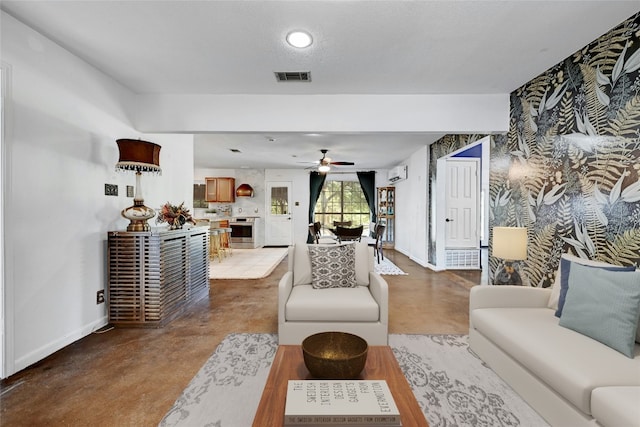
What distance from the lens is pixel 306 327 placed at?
2350mm

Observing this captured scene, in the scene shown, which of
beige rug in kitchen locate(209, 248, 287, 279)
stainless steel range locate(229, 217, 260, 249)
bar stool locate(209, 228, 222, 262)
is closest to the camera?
beige rug in kitchen locate(209, 248, 287, 279)

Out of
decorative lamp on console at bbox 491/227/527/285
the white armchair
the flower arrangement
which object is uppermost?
the flower arrangement

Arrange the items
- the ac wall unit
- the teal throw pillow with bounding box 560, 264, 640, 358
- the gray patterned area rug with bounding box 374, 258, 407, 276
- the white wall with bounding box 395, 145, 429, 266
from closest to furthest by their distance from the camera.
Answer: the teal throw pillow with bounding box 560, 264, 640, 358 → the gray patterned area rug with bounding box 374, 258, 407, 276 → the white wall with bounding box 395, 145, 429, 266 → the ac wall unit

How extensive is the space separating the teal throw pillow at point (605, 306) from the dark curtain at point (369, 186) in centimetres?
719

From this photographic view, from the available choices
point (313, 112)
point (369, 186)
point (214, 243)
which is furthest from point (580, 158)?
point (369, 186)

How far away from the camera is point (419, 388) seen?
189 cm

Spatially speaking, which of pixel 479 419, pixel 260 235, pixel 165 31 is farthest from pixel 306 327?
pixel 260 235

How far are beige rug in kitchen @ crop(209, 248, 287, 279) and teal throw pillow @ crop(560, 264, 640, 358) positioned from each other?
4.15 m

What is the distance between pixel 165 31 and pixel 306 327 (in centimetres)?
255

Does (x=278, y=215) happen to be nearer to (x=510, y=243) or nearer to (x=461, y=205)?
(x=461, y=205)

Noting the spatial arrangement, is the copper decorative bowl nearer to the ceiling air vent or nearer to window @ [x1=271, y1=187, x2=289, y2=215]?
the ceiling air vent

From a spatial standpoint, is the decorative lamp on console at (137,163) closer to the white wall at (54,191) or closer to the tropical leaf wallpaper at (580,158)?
the white wall at (54,191)

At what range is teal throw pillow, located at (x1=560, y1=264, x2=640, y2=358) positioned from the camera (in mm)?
1552

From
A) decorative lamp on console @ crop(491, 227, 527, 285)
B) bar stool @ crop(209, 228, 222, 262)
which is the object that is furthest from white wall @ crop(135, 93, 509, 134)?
bar stool @ crop(209, 228, 222, 262)
